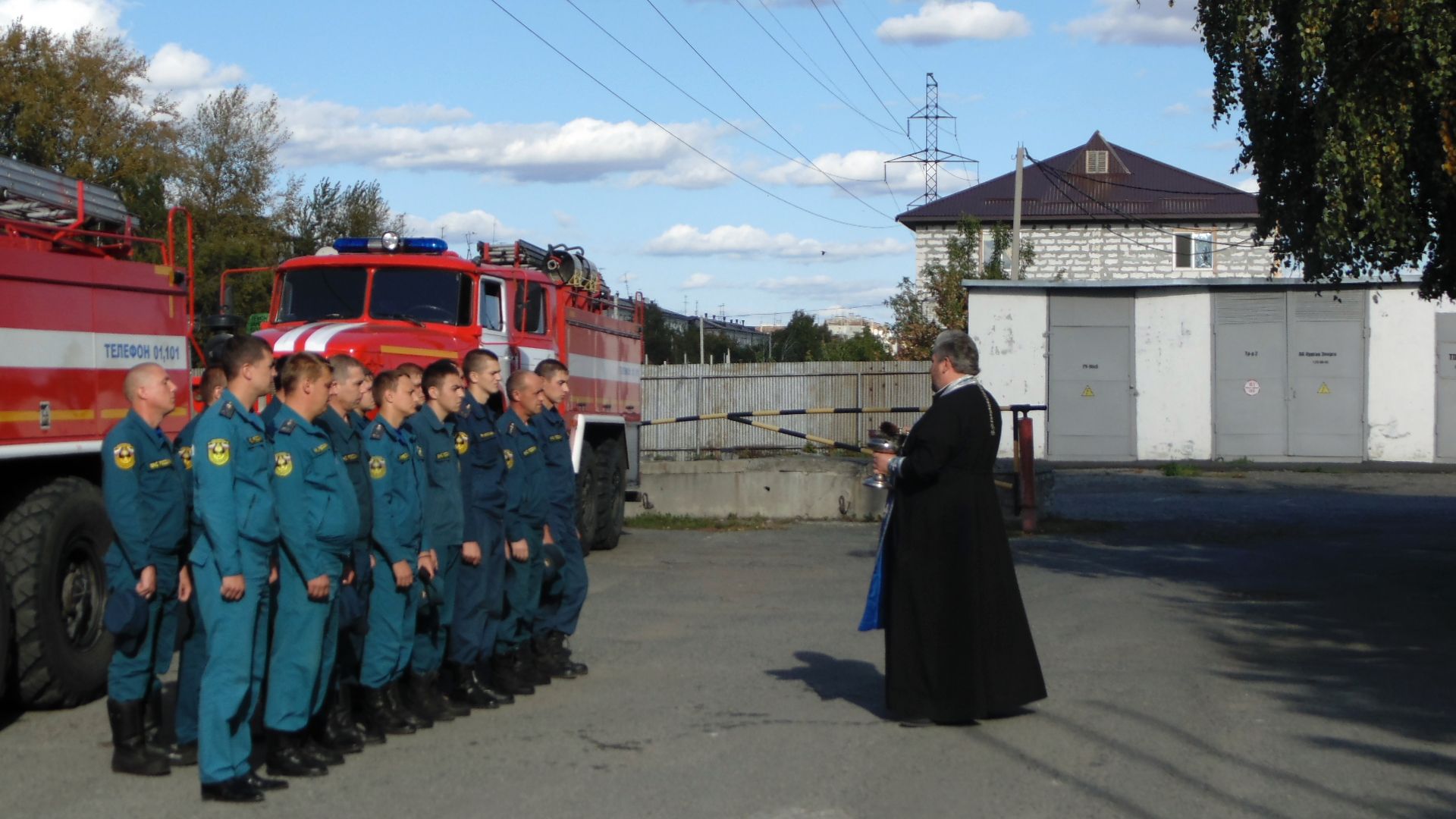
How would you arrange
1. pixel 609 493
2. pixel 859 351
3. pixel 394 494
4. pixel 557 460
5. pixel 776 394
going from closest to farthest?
pixel 394 494
pixel 557 460
pixel 609 493
pixel 776 394
pixel 859 351

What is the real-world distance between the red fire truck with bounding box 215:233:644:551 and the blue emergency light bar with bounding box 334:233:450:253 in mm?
10

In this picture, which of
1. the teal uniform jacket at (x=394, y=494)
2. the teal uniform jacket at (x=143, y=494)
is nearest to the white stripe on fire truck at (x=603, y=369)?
the teal uniform jacket at (x=394, y=494)

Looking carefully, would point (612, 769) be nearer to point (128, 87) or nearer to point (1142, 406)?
point (1142, 406)

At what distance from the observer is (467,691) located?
327 inches

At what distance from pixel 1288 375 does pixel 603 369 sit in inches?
759

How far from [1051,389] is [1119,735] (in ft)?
82.5

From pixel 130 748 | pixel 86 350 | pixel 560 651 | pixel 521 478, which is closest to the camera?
Result: pixel 130 748

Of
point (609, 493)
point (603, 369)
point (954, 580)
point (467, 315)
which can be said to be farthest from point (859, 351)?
point (954, 580)

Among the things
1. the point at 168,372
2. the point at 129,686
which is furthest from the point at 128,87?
the point at 129,686

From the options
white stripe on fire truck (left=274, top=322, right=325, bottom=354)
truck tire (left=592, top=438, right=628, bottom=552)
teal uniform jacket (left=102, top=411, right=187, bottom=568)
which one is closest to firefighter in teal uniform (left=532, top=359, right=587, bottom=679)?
teal uniform jacket (left=102, top=411, right=187, bottom=568)

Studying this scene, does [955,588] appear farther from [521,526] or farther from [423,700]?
[423,700]

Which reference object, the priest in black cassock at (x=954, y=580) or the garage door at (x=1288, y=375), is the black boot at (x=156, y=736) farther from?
the garage door at (x=1288, y=375)

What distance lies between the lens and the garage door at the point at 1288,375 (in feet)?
102

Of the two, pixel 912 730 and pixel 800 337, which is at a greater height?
pixel 800 337
